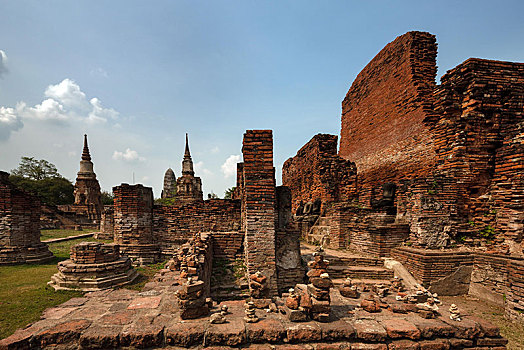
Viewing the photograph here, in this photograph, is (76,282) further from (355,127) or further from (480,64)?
(355,127)

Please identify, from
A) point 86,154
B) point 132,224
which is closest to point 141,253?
point 132,224

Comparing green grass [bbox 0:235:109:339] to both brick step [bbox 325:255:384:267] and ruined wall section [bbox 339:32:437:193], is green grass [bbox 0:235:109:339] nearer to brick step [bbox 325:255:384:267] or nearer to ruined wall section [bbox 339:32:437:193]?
brick step [bbox 325:255:384:267]

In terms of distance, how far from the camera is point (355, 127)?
1367 cm

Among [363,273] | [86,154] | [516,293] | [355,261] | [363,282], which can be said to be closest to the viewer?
[516,293]

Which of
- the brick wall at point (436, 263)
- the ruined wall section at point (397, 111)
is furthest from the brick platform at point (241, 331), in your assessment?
the ruined wall section at point (397, 111)

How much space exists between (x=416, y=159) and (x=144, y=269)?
10635mm

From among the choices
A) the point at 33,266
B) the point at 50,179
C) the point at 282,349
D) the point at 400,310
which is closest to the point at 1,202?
the point at 33,266

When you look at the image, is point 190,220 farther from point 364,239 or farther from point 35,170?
point 35,170

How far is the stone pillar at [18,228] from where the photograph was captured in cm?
856

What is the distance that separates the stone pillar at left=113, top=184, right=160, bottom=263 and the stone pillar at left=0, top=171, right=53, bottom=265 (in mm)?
3106

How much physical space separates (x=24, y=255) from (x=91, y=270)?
5.10m

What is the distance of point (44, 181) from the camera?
3372 cm

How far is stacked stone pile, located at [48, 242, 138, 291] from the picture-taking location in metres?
5.96

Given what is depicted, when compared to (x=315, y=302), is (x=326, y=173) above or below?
above
